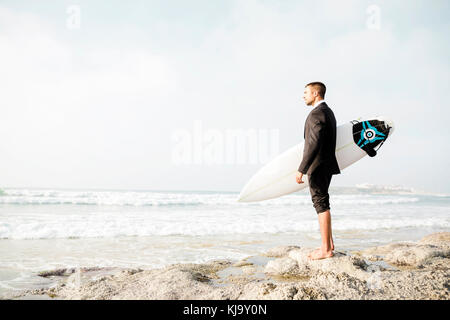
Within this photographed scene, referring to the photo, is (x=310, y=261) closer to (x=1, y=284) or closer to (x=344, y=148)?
(x=344, y=148)

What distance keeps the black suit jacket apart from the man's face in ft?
0.46

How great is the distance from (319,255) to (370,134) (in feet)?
5.88

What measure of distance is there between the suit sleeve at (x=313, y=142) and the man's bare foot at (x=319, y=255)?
884 mm

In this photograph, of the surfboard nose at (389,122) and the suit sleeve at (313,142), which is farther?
the surfboard nose at (389,122)

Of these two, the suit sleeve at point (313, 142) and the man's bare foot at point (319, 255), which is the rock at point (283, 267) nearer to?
the man's bare foot at point (319, 255)

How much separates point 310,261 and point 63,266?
2894mm

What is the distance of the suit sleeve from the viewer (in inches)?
108

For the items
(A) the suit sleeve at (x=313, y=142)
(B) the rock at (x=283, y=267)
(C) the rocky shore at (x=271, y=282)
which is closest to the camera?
(C) the rocky shore at (x=271, y=282)

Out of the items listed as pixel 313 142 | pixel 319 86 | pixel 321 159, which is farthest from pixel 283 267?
pixel 319 86

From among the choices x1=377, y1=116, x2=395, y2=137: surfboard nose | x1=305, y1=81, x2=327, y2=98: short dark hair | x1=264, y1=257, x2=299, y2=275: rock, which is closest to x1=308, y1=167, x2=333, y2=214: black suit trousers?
x1=264, y1=257, x2=299, y2=275: rock

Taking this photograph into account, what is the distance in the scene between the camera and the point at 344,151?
3.78 m

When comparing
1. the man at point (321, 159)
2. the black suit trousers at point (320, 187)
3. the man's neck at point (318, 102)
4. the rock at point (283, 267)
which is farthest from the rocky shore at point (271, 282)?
the man's neck at point (318, 102)

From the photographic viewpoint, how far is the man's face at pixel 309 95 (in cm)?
298
